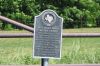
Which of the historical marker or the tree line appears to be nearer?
the historical marker

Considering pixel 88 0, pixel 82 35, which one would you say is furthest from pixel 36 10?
pixel 82 35

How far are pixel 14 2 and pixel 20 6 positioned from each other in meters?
0.88

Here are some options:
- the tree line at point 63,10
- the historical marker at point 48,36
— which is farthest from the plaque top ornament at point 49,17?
the tree line at point 63,10

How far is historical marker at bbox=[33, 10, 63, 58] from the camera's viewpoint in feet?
15.3

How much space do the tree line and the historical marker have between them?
699 inches

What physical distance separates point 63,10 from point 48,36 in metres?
20.3

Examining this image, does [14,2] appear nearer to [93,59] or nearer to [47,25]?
[93,59]

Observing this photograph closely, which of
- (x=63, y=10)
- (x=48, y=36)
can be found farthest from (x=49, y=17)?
(x=63, y=10)

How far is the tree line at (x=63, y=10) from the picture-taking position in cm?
2331

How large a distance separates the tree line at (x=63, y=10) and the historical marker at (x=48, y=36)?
1775 cm

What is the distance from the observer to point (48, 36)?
184 inches

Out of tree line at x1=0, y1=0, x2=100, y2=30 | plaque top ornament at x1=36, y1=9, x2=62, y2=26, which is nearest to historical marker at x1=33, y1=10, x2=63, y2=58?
plaque top ornament at x1=36, y1=9, x2=62, y2=26

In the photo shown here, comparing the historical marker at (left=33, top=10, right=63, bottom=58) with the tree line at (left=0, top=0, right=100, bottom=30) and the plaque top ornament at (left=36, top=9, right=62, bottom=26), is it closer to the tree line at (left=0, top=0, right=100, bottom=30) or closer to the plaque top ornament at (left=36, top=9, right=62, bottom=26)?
the plaque top ornament at (left=36, top=9, right=62, bottom=26)

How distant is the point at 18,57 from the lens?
6.91 m
